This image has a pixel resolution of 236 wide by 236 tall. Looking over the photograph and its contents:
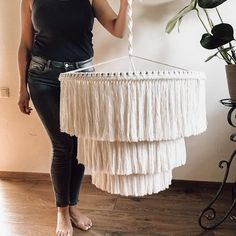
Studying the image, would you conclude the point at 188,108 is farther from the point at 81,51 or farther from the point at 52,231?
the point at 52,231

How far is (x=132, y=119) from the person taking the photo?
525 millimetres

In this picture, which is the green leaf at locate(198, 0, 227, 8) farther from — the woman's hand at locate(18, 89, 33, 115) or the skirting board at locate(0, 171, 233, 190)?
the skirting board at locate(0, 171, 233, 190)

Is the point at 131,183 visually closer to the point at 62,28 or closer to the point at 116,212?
the point at 62,28

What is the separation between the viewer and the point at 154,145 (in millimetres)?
582

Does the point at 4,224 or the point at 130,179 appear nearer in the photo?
the point at 130,179

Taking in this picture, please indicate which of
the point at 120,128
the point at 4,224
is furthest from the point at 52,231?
the point at 120,128

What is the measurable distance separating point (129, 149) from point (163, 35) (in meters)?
1.11

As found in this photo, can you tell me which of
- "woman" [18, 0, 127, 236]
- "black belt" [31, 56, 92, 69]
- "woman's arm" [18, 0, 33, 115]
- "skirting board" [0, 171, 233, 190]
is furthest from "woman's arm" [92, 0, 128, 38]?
"skirting board" [0, 171, 233, 190]

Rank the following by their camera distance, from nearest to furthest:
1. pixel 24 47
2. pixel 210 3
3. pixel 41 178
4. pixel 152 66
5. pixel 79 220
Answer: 1. pixel 210 3
2. pixel 24 47
3. pixel 79 220
4. pixel 152 66
5. pixel 41 178

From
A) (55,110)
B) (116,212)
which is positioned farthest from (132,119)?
(116,212)

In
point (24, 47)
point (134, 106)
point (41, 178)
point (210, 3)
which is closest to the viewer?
point (134, 106)

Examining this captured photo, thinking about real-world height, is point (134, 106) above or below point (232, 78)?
above

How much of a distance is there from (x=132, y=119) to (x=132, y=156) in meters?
0.10

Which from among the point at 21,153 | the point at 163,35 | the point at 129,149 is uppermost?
the point at 129,149
